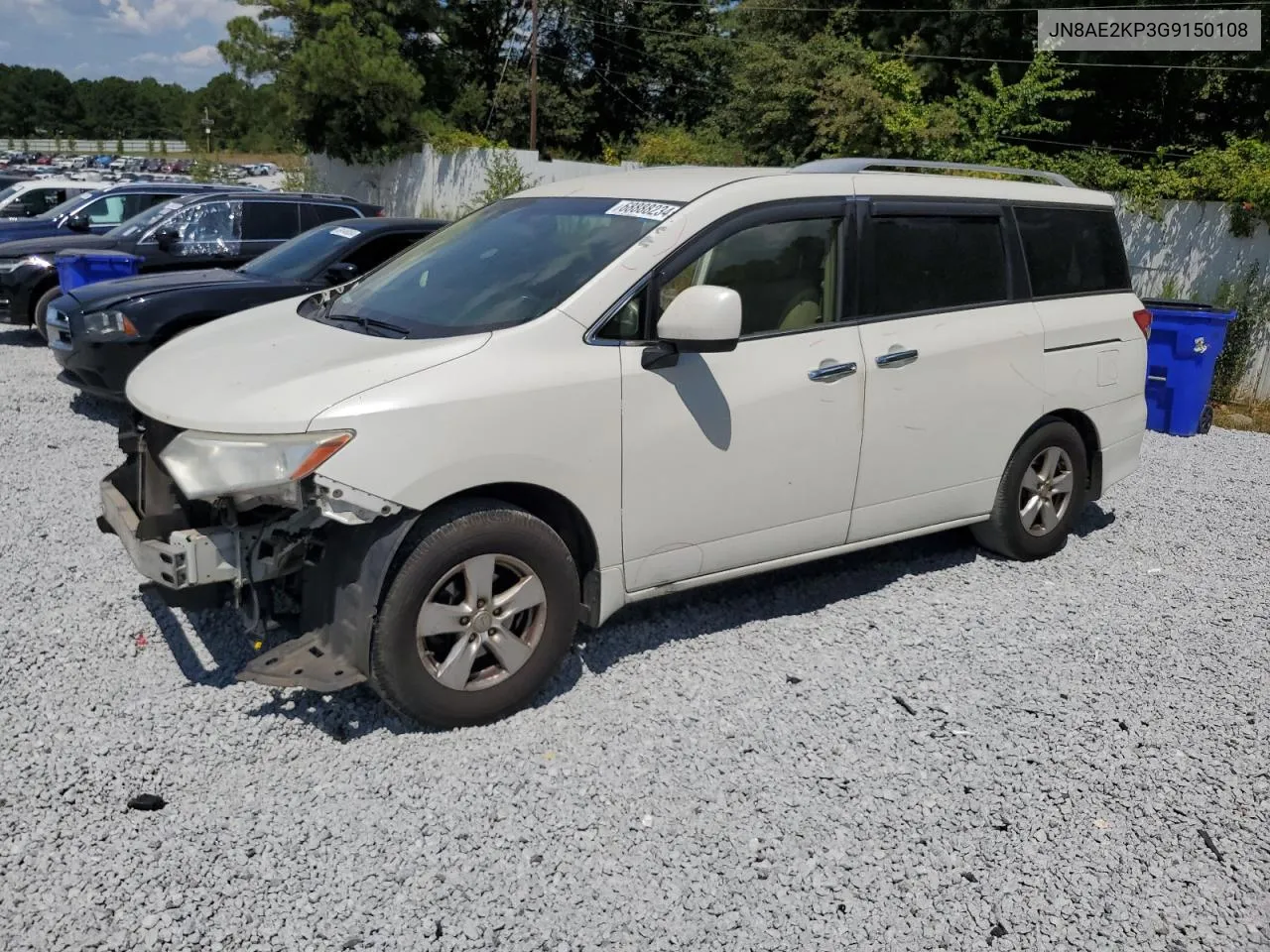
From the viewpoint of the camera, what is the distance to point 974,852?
3.27m

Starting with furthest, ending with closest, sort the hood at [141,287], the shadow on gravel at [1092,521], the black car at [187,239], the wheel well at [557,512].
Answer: the black car at [187,239], the hood at [141,287], the shadow on gravel at [1092,521], the wheel well at [557,512]

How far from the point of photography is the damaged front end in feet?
11.3

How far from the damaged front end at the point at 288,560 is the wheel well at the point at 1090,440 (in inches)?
145

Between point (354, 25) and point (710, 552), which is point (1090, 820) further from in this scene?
point (354, 25)

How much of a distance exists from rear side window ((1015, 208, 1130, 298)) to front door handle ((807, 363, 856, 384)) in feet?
5.01

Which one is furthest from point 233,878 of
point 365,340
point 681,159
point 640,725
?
point 681,159

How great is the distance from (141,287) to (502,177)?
20850 millimetres

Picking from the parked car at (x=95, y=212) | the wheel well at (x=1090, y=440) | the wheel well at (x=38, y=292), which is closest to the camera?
the wheel well at (x=1090, y=440)

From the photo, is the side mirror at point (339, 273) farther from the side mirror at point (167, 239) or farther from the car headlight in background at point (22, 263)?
the car headlight in background at point (22, 263)

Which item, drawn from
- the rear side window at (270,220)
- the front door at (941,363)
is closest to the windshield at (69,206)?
the rear side window at (270,220)

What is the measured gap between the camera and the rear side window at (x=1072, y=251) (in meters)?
5.51

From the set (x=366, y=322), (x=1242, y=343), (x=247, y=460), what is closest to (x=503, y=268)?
(x=366, y=322)

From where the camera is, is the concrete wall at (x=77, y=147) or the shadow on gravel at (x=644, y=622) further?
the concrete wall at (x=77, y=147)

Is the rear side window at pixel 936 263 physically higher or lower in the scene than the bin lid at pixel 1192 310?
higher
